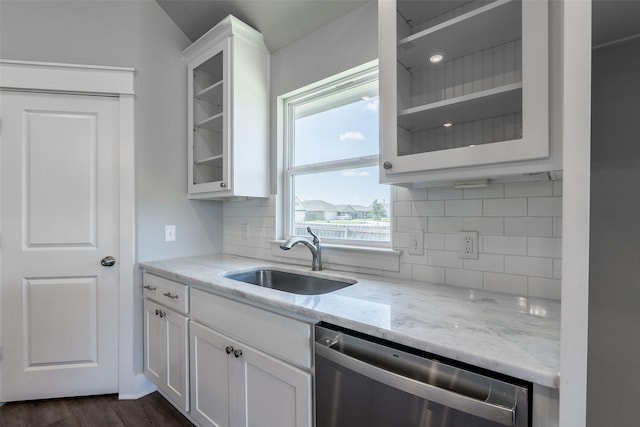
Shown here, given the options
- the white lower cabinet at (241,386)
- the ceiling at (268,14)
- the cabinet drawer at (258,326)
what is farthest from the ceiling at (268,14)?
the white lower cabinet at (241,386)

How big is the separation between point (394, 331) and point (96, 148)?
228 centimetres

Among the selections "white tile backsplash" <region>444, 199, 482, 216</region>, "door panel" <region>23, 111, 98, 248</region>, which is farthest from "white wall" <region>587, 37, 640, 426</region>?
"door panel" <region>23, 111, 98, 248</region>

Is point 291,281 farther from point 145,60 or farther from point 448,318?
point 145,60

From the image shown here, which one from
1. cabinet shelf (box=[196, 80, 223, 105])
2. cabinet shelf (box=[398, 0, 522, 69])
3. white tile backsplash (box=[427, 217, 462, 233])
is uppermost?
cabinet shelf (box=[196, 80, 223, 105])

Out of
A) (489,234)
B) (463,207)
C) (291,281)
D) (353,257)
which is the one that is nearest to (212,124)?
(291,281)

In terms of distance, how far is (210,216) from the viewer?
8.46 feet

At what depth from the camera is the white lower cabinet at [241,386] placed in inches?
46.8

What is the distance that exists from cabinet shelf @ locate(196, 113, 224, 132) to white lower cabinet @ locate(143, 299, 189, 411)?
1311 mm

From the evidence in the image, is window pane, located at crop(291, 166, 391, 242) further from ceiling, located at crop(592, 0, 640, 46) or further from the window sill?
ceiling, located at crop(592, 0, 640, 46)

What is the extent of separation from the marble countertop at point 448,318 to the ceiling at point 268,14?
157cm

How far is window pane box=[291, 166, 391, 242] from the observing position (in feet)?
5.88

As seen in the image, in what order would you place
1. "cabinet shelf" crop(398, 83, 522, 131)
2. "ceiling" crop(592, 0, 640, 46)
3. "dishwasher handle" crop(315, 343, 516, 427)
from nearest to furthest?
1. "dishwasher handle" crop(315, 343, 516, 427)
2. "ceiling" crop(592, 0, 640, 46)
3. "cabinet shelf" crop(398, 83, 522, 131)

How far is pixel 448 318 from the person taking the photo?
39.5 inches

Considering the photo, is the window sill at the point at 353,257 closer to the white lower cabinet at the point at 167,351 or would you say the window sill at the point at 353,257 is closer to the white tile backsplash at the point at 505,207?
the white tile backsplash at the point at 505,207
